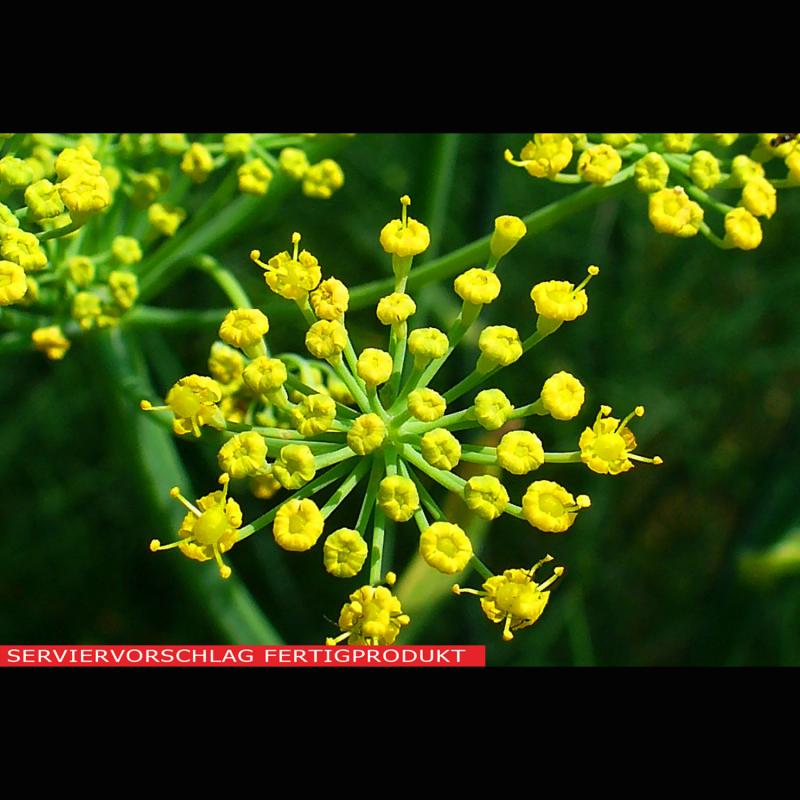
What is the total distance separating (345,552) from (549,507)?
0.22 m

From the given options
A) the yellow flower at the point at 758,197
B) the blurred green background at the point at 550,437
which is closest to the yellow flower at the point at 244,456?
the yellow flower at the point at 758,197

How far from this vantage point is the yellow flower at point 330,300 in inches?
45.3

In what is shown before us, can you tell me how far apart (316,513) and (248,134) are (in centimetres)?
58

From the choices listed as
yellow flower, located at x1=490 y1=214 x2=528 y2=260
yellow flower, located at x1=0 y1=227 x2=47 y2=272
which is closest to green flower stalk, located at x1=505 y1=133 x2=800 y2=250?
yellow flower, located at x1=490 y1=214 x2=528 y2=260

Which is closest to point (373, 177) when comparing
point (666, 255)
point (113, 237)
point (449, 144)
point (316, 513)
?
point (666, 255)

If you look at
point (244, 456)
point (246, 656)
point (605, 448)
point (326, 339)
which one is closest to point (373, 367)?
point (326, 339)

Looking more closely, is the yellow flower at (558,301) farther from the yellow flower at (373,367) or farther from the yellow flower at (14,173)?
the yellow flower at (14,173)

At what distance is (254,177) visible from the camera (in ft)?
4.61

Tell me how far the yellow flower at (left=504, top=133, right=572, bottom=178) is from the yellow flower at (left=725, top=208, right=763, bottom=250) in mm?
212

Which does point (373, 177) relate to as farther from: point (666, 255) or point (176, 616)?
point (176, 616)

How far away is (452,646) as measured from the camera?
215 centimetres

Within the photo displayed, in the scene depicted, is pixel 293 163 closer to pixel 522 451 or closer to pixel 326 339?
pixel 326 339

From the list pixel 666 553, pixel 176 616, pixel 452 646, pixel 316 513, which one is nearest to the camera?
pixel 316 513

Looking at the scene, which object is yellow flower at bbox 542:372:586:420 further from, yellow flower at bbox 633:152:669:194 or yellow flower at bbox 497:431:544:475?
yellow flower at bbox 633:152:669:194
